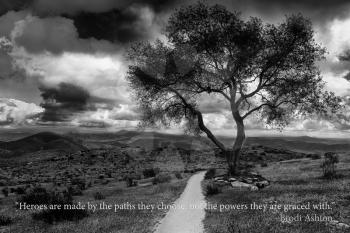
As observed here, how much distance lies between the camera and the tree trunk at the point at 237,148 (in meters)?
30.2

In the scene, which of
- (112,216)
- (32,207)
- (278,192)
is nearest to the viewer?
(112,216)

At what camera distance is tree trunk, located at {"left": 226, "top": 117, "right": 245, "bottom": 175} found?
30.2 metres

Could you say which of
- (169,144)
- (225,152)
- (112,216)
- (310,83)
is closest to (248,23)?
(310,83)

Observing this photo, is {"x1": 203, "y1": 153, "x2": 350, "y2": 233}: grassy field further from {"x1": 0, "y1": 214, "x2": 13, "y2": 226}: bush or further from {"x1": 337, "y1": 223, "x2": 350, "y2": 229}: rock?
{"x1": 0, "y1": 214, "x2": 13, "y2": 226}: bush

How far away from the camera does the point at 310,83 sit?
3038cm

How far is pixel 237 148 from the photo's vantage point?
30203 millimetres

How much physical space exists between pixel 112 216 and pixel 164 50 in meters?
18.2

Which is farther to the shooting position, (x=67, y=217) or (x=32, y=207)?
(x=32, y=207)

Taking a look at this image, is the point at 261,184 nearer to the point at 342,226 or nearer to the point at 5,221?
the point at 342,226

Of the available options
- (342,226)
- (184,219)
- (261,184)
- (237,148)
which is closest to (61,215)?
(184,219)

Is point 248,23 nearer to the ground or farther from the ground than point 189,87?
farther from the ground

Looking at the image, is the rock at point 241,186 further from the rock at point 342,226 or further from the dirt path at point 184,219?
the rock at point 342,226

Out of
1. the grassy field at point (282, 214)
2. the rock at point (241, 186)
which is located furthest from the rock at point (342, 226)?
the rock at point (241, 186)

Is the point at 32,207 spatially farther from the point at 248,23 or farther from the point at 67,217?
the point at 248,23
